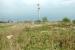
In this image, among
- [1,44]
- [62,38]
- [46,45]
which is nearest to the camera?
[1,44]

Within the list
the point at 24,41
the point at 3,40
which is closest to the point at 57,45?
the point at 24,41

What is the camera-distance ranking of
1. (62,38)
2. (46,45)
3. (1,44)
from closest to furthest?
(1,44)
(46,45)
(62,38)

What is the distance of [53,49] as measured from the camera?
47.5 feet

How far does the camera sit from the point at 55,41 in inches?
651

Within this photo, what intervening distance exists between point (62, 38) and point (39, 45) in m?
2.03

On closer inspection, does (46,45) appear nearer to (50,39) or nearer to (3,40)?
(50,39)

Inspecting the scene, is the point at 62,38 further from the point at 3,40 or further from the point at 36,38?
the point at 3,40

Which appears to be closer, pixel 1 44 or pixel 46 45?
pixel 1 44

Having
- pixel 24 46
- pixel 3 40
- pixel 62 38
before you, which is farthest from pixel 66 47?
pixel 3 40

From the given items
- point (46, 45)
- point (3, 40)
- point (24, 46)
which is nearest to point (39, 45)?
point (46, 45)

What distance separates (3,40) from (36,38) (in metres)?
3.38

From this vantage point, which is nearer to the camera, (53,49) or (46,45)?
(53,49)

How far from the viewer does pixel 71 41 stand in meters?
15.9

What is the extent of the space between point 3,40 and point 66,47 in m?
4.28
